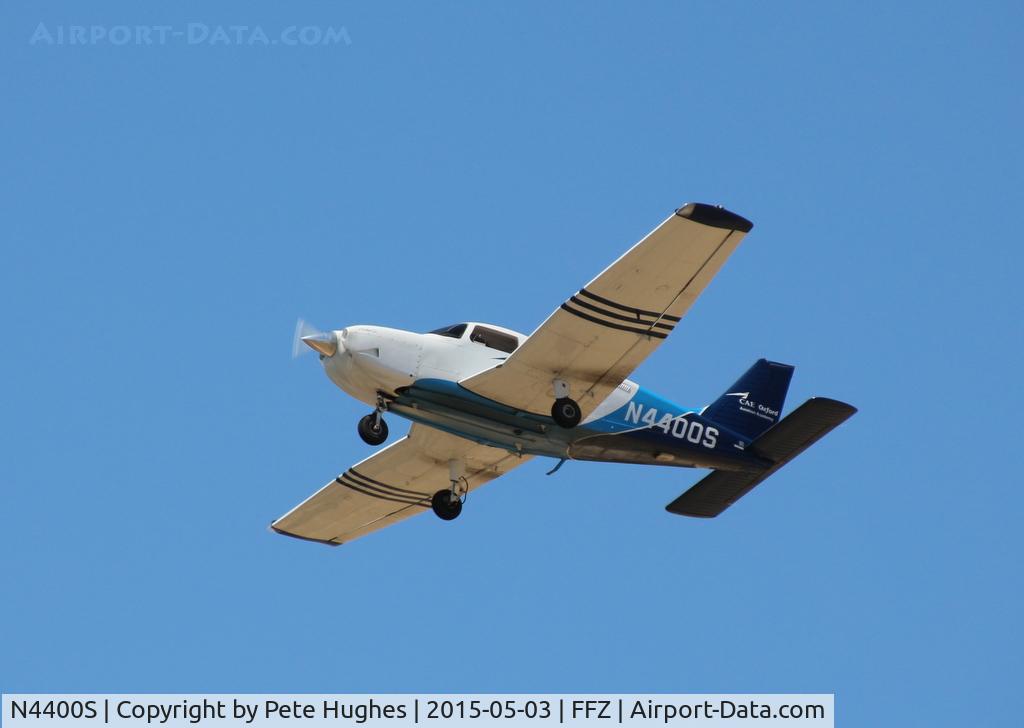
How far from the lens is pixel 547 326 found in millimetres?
25281

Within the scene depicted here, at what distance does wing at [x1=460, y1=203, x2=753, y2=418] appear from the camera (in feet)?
78.9

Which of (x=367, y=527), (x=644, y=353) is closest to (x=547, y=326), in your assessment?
(x=644, y=353)

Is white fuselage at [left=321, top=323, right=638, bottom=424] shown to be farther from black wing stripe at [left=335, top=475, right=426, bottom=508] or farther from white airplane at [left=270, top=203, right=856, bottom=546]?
black wing stripe at [left=335, top=475, right=426, bottom=508]

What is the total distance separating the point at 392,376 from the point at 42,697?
6680 mm

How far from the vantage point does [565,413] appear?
26000 millimetres

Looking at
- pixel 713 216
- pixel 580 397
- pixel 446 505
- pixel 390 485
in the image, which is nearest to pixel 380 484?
pixel 390 485

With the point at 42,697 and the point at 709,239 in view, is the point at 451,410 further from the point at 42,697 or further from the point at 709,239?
the point at 42,697

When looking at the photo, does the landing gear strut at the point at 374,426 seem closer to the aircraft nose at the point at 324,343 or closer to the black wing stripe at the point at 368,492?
the aircraft nose at the point at 324,343

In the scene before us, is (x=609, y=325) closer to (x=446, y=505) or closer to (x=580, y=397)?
(x=580, y=397)

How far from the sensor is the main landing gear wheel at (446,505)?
28578 millimetres

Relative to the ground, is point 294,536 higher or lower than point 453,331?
lower

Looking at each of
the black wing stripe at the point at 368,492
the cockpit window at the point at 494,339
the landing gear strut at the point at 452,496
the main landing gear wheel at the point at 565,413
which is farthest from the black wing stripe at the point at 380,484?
the main landing gear wheel at the point at 565,413

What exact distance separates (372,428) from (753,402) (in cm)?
614

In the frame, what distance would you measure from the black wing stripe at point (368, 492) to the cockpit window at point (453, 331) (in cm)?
442
